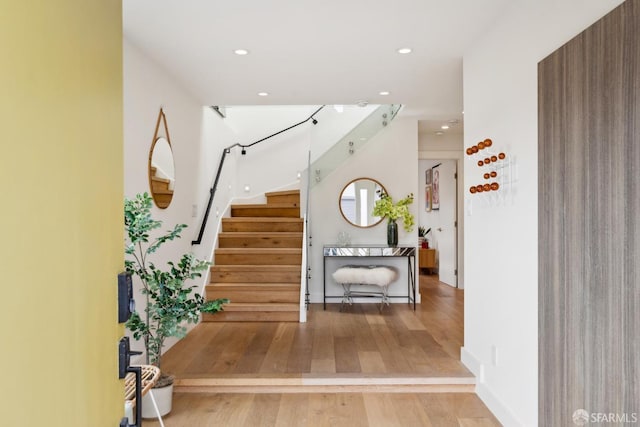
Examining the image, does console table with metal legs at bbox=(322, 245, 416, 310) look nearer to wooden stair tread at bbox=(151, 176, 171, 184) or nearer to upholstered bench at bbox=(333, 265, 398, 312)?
upholstered bench at bbox=(333, 265, 398, 312)

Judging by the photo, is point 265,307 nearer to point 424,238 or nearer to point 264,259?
point 264,259

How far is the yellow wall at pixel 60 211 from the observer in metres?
0.67

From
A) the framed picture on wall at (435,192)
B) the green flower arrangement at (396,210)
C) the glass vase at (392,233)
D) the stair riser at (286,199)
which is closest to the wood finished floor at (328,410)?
the glass vase at (392,233)

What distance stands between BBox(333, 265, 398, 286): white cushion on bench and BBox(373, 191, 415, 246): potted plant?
0.55m

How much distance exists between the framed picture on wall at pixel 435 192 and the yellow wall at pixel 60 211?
8.33 metres

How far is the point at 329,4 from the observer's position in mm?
2688

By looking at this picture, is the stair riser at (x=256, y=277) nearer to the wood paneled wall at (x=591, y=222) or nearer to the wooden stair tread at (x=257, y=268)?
the wooden stair tread at (x=257, y=268)

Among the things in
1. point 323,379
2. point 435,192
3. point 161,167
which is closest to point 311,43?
point 161,167

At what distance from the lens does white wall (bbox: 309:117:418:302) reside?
620 cm

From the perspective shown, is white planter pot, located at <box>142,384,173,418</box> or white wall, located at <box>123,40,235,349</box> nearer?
white planter pot, located at <box>142,384,173,418</box>

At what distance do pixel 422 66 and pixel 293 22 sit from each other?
136cm

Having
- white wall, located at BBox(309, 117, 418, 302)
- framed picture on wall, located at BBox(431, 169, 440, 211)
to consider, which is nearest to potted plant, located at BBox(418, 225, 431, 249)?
framed picture on wall, located at BBox(431, 169, 440, 211)

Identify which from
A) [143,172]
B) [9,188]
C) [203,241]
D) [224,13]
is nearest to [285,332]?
[203,241]

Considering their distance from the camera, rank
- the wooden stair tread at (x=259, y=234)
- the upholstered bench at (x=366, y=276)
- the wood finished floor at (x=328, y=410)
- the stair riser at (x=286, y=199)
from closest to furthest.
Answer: the wood finished floor at (x=328, y=410), the upholstered bench at (x=366, y=276), the wooden stair tread at (x=259, y=234), the stair riser at (x=286, y=199)
